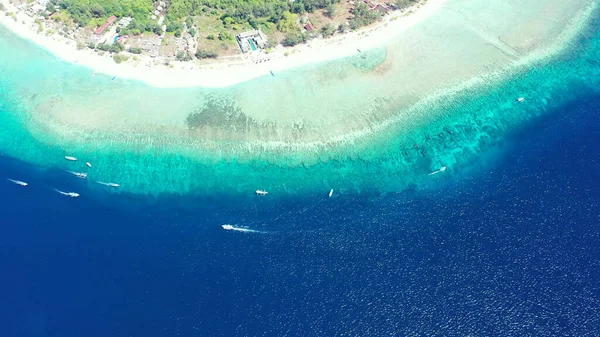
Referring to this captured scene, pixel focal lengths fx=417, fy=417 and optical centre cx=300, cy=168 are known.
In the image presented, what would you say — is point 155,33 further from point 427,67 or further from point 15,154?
point 427,67

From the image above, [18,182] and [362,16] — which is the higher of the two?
[362,16]

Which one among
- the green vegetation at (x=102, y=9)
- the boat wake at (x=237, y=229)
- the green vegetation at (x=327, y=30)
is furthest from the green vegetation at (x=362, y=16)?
the boat wake at (x=237, y=229)

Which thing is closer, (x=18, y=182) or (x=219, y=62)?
(x=18, y=182)

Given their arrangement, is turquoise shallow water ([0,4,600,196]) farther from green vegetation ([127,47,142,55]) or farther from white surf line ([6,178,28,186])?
green vegetation ([127,47,142,55])

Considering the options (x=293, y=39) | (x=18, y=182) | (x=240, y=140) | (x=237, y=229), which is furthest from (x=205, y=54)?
(x=237, y=229)

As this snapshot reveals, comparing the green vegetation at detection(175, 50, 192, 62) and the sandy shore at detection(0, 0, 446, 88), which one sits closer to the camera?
the sandy shore at detection(0, 0, 446, 88)

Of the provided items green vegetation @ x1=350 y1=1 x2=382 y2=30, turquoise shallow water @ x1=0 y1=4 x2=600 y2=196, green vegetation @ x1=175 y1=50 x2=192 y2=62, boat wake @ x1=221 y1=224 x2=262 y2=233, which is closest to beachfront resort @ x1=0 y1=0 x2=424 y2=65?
green vegetation @ x1=350 y1=1 x2=382 y2=30

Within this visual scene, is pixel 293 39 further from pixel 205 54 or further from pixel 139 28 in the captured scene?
pixel 139 28
